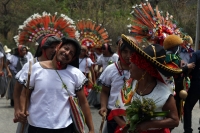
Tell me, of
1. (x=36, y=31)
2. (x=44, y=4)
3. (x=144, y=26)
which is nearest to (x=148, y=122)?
(x=144, y=26)

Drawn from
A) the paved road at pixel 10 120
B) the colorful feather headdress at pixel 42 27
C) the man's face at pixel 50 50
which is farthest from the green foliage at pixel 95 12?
the man's face at pixel 50 50

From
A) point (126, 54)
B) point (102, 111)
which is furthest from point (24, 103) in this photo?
point (126, 54)

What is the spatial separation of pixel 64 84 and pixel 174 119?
118cm

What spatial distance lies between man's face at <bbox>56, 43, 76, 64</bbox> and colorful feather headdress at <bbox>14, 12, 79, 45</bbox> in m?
2.80

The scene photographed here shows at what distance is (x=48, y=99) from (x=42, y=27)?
3.10m

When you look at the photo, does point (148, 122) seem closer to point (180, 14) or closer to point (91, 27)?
point (91, 27)

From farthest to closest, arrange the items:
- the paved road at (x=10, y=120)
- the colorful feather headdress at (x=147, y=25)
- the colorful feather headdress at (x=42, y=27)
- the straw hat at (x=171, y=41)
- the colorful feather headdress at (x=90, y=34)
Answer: the colorful feather headdress at (x=90, y=34) < the paved road at (x=10, y=120) < the colorful feather headdress at (x=42, y=27) < the straw hat at (x=171, y=41) < the colorful feather headdress at (x=147, y=25)

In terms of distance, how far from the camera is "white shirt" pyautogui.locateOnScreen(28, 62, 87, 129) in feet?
15.0

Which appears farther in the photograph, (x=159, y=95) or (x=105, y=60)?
(x=105, y=60)

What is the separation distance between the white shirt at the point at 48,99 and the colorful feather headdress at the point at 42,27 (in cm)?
292

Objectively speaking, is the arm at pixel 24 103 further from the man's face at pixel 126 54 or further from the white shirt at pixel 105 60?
the white shirt at pixel 105 60

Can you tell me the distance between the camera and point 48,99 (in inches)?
179

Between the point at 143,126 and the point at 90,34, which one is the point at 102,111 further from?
the point at 90,34

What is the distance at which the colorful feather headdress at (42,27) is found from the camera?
7.50m
